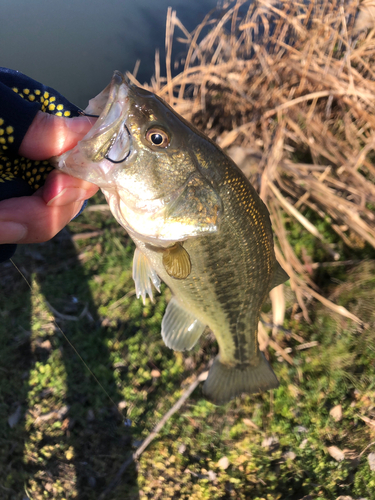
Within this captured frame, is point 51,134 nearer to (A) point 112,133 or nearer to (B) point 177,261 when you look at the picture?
(A) point 112,133

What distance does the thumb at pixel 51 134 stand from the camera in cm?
145

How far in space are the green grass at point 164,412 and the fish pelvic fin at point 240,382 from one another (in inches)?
42.3

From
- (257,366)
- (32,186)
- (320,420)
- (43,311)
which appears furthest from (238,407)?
(32,186)

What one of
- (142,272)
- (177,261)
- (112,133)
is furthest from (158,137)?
(142,272)

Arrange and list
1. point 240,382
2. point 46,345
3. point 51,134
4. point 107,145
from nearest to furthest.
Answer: point 107,145, point 51,134, point 240,382, point 46,345

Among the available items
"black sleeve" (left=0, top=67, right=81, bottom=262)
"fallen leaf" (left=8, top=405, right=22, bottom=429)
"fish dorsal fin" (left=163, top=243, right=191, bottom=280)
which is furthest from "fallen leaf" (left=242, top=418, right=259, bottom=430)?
"black sleeve" (left=0, top=67, right=81, bottom=262)

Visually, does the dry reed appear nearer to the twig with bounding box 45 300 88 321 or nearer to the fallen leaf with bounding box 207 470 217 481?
the fallen leaf with bounding box 207 470 217 481

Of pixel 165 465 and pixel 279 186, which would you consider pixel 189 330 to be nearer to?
pixel 165 465

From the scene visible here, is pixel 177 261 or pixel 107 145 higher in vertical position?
pixel 107 145

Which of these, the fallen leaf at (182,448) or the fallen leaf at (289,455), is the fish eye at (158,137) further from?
the fallen leaf at (289,455)

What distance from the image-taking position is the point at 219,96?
14.4 feet

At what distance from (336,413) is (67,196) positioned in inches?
126

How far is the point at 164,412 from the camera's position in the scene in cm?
318

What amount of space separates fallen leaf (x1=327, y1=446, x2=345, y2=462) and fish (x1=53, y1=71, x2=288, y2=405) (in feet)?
6.58
